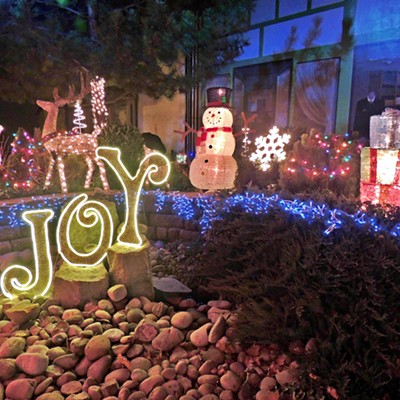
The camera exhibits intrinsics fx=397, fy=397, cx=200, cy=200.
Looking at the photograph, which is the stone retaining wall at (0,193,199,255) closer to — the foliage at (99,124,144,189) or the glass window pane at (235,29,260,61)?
the foliage at (99,124,144,189)

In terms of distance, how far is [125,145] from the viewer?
6.85m

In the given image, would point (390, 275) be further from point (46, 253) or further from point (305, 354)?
point (46, 253)

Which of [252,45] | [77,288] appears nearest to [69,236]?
[77,288]

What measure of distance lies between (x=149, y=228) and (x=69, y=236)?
191cm

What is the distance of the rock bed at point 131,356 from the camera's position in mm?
2727

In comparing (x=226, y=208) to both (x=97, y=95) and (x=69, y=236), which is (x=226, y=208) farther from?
(x=97, y=95)

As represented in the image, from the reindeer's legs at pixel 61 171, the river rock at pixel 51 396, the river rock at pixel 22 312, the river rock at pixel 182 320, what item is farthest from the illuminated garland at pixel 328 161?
the river rock at pixel 51 396

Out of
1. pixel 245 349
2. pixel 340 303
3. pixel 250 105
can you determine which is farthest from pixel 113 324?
pixel 250 105

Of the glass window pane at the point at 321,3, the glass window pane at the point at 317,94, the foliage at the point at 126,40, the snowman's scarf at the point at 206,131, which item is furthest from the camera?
the glass window pane at the point at 317,94

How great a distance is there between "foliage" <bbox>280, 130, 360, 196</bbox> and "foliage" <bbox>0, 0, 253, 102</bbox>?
9.04 feet

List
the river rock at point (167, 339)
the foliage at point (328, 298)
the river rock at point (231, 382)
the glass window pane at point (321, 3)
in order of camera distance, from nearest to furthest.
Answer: the foliage at point (328, 298)
the river rock at point (231, 382)
the river rock at point (167, 339)
the glass window pane at point (321, 3)

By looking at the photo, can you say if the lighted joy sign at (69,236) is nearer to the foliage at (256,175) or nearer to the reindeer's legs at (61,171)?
the reindeer's legs at (61,171)

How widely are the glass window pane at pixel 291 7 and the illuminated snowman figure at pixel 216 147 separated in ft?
12.9

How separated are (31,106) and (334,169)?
10646 mm
